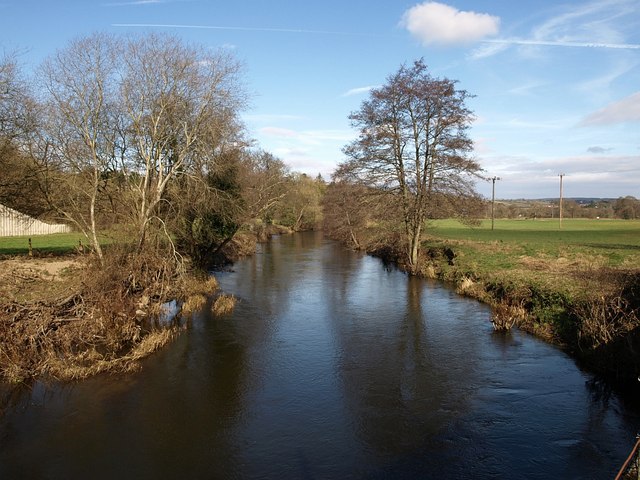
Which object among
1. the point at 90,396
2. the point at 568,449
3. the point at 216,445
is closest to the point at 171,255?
the point at 90,396

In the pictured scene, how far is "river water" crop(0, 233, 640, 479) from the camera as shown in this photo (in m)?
7.92

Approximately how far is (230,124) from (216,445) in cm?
1691

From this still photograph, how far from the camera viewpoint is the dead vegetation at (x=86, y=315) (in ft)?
37.4

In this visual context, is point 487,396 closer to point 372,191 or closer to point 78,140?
point 78,140

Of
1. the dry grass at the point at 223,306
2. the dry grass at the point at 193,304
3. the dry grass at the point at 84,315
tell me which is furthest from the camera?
the dry grass at the point at 193,304

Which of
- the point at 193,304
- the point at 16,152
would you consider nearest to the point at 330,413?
the point at 193,304

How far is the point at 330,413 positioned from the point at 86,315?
8003 mm

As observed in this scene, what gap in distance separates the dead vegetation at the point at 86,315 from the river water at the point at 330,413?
0.69 metres

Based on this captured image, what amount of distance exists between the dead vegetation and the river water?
69 cm

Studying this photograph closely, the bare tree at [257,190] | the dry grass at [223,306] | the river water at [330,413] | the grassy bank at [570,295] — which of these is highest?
the bare tree at [257,190]

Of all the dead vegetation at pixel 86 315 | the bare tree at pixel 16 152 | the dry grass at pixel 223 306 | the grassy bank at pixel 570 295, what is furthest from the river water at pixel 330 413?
the bare tree at pixel 16 152

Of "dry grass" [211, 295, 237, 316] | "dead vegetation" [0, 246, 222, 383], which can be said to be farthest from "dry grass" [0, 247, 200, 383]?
"dry grass" [211, 295, 237, 316]

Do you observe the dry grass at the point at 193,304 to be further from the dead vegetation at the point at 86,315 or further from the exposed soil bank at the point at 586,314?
the exposed soil bank at the point at 586,314

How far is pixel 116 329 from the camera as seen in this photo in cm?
1427
